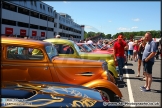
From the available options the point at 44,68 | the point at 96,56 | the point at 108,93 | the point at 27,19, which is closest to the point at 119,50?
the point at 96,56

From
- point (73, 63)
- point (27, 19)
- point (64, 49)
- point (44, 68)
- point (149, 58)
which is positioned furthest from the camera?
point (27, 19)

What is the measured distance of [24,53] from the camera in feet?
16.1

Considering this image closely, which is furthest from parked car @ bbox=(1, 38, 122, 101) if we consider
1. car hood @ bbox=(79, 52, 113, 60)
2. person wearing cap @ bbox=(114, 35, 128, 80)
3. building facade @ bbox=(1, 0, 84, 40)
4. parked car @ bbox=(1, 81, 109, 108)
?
building facade @ bbox=(1, 0, 84, 40)

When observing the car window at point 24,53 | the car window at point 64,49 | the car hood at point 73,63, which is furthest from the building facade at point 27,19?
the car hood at point 73,63

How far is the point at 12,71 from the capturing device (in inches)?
182

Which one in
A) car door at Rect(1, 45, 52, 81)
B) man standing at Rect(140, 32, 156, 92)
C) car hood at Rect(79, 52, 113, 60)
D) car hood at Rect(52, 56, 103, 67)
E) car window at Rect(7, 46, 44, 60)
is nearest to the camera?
car door at Rect(1, 45, 52, 81)

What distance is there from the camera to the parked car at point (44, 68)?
464 cm

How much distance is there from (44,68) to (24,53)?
65 cm

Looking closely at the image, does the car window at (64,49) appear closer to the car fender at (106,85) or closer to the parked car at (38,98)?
the car fender at (106,85)

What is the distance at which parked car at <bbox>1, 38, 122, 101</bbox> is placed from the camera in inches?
183

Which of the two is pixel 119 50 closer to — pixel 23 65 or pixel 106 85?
pixel 106 85

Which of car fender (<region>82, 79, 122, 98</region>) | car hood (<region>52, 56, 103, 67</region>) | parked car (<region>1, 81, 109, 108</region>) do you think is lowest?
car fender (<region>82, 79, 122, 98</region>)

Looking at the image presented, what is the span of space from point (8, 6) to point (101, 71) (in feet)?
131

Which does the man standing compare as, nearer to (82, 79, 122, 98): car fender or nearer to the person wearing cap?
the person wearing cap
